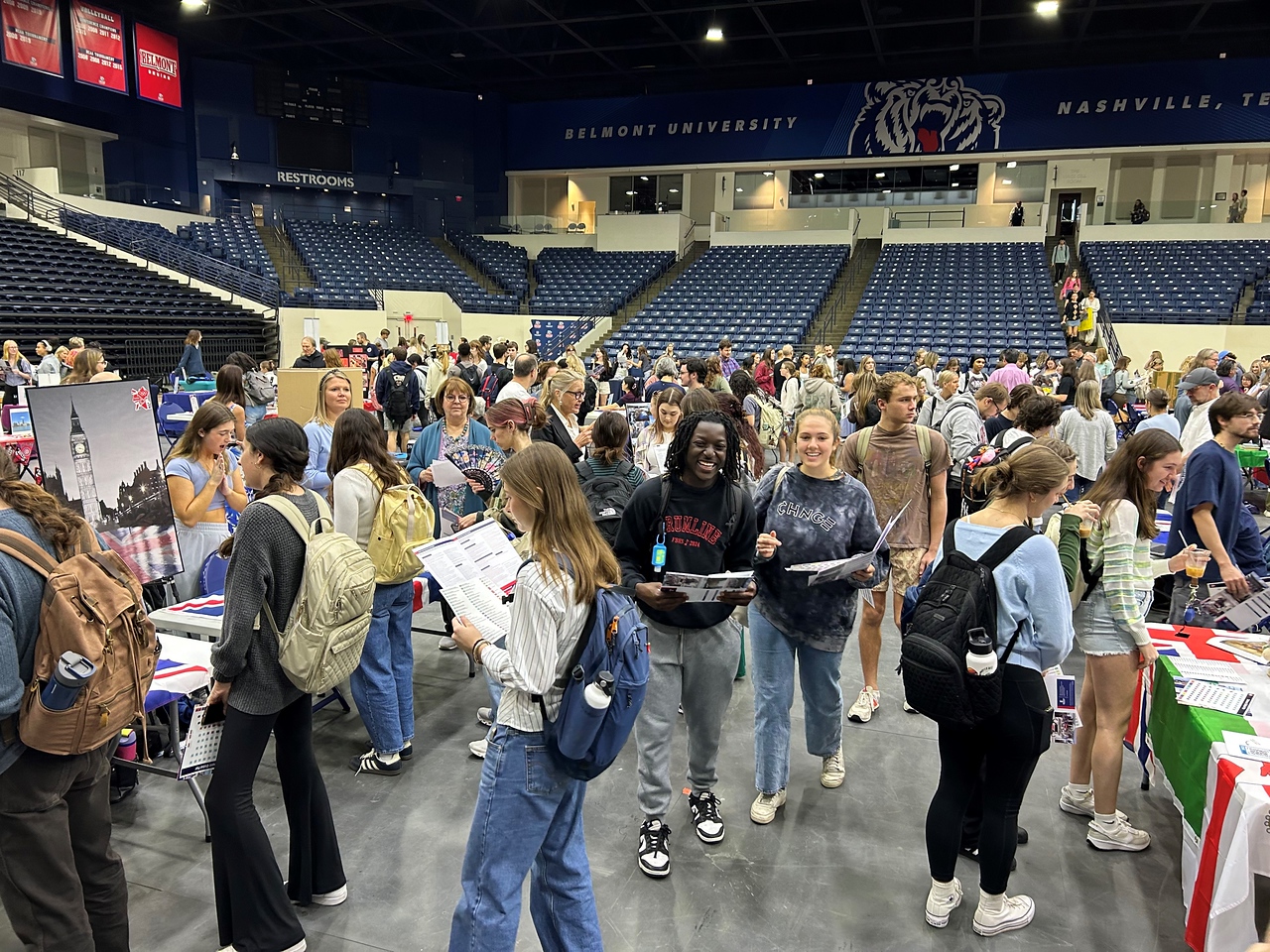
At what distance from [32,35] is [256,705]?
75.2ft

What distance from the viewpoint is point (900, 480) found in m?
4.24

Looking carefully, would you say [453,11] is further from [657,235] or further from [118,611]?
[118,611]

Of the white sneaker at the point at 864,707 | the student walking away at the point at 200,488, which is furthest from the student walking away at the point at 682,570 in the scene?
the student walking away at the point at 200,488

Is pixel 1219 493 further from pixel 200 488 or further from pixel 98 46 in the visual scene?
pixel 98 46

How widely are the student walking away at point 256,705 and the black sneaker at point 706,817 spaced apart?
4.84ft

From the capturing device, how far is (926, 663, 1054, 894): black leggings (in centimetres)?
260

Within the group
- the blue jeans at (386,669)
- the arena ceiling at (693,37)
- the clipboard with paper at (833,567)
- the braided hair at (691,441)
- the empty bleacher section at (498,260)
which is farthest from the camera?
the empty bleacher section at (498,260)

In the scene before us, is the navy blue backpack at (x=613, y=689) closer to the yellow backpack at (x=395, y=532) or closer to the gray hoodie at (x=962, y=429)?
the yellow backpack at (x=395, y=532)

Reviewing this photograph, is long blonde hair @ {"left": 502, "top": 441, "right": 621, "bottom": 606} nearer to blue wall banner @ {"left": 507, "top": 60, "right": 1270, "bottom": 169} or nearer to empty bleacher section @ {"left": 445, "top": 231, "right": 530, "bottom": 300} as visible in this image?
empty bleacher section @ {"left": 445, "top": 231, "right": 530, "bottom": 300}

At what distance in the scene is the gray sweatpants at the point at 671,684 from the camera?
311 cm

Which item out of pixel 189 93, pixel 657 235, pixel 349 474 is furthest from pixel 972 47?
pixel 349 474

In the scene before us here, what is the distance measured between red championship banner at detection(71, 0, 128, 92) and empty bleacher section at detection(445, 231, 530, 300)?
31.3 ft

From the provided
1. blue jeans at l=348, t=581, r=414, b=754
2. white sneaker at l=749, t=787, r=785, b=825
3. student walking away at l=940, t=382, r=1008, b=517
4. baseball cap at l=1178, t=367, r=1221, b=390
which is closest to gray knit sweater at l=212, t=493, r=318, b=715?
blue jeans at l=348, t=581, r=414, b=754

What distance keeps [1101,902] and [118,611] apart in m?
3.37
